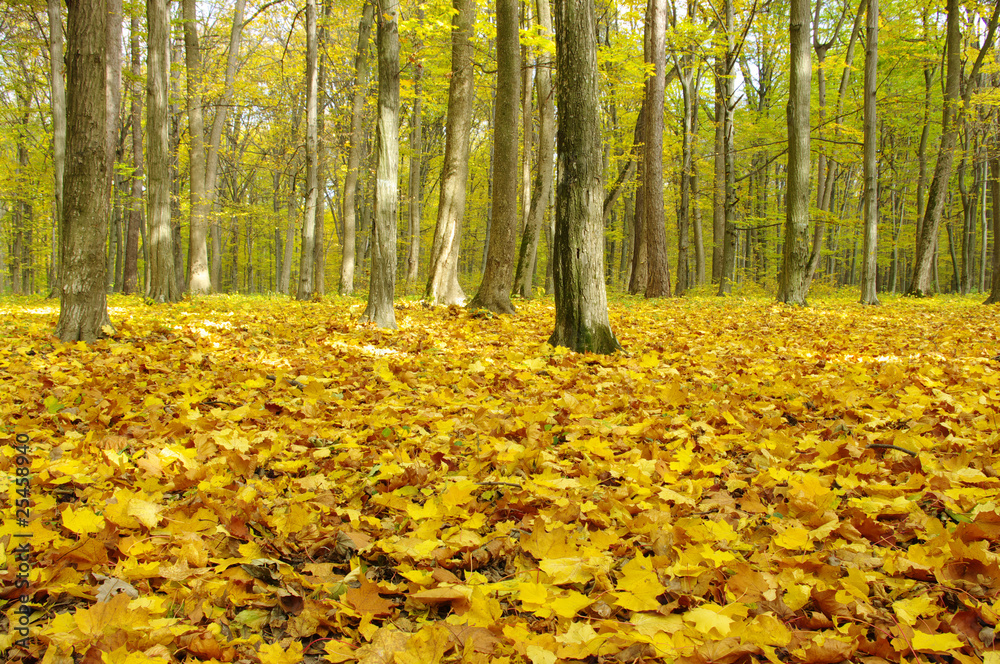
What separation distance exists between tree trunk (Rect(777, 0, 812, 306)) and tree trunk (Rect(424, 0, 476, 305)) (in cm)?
580

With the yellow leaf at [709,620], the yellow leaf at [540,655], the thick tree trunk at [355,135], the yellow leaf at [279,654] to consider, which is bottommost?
the yellow leaf at [279,654]

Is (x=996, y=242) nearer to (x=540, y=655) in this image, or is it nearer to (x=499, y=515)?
(x=499, y=515)

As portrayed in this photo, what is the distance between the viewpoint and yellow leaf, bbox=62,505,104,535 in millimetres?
1775

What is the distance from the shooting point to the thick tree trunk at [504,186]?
8609 millimetres

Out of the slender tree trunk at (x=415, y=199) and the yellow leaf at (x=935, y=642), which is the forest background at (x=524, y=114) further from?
the yellow leaf at (x=935, y=642)

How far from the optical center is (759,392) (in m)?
3.68

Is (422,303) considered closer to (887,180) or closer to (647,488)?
(647,488)

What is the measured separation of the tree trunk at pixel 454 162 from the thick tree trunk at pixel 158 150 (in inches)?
194

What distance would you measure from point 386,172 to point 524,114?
8448 mm

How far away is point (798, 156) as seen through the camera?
10.3 metres

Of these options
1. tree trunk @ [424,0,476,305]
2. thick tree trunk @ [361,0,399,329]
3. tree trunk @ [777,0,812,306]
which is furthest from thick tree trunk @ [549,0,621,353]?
tree trunk @ [777,0,812,306]

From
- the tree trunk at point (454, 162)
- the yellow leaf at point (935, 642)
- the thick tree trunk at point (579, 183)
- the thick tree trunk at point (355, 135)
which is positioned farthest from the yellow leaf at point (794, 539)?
the thick tree trunk at point (355, 135)

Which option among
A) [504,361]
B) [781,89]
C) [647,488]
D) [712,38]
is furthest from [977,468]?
[781,89]

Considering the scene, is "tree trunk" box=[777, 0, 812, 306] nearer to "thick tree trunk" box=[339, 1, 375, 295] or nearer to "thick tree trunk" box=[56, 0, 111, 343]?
"thick tree trunk" box=[339, 1, 375, 295]
